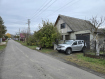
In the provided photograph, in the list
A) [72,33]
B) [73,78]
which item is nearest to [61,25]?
[72,33]

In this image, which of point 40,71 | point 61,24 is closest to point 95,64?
point 40,71

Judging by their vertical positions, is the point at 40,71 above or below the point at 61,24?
below

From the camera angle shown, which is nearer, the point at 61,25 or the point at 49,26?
the point at 49,26

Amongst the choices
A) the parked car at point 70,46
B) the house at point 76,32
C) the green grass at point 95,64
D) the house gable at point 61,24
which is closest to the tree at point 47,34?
the house at point 76,32

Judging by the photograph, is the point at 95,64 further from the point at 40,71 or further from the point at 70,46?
the point at 70,46

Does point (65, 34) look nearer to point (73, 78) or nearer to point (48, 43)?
point (48, 43)

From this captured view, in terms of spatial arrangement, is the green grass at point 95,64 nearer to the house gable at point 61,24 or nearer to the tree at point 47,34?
the tree at point 47,34

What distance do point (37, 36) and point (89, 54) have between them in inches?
393

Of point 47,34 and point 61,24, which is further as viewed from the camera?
point 61,24

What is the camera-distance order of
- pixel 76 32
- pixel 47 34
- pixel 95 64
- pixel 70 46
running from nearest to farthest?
pixel 95 64 → pixel 70 46 → pixel 76 32 → pixel 47 34

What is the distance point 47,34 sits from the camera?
15094 millimetres

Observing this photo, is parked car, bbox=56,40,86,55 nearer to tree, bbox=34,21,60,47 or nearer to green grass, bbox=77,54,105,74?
green grass, bbox=77,54,105,74

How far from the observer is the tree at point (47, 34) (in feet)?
47.9

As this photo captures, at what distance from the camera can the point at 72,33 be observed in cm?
1578
